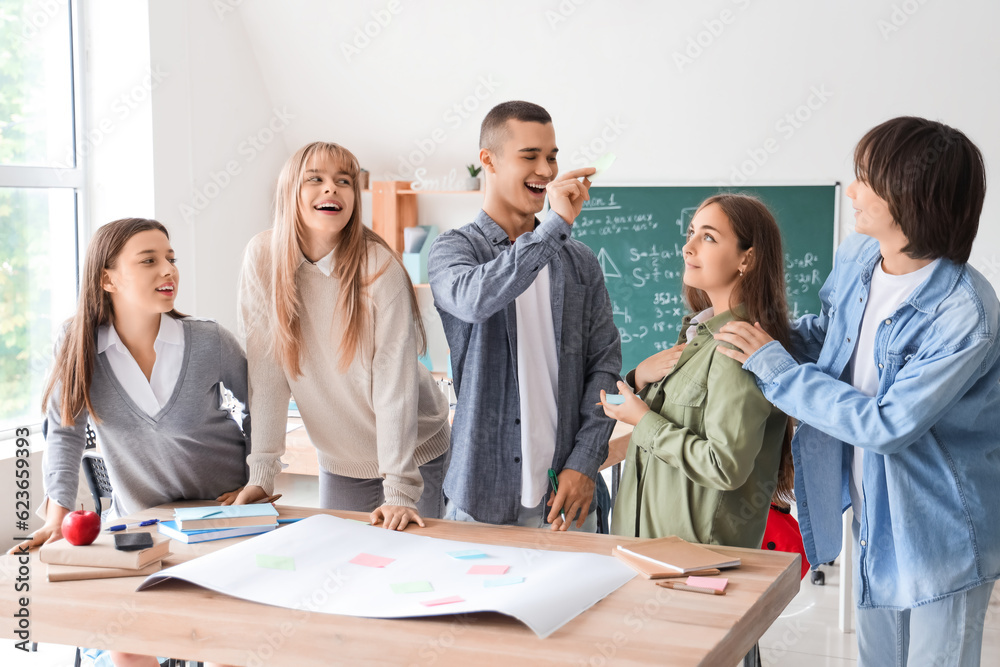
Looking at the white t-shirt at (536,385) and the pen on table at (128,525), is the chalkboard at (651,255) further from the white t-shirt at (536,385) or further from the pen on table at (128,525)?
the pen on table at (128,525)

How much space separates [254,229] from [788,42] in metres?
3.19

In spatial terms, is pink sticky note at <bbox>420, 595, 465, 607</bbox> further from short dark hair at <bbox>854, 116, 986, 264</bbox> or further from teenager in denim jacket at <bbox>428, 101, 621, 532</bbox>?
short dark hair at <bbox>854, 116, 986, 264</bbox>

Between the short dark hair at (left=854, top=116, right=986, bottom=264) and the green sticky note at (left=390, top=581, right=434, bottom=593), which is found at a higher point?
the short dark hair at (left=854, top=116, right=986, bottom=264)

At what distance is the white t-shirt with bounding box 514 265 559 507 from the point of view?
182cm

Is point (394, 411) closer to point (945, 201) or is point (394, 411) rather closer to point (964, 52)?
point (945, 201)

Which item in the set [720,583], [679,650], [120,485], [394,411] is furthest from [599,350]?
[120,485]

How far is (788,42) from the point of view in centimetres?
436

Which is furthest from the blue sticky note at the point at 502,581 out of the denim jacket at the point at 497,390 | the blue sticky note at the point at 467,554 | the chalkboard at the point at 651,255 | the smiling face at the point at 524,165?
the chalkboard at the point at 651,255

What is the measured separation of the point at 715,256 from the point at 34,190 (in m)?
3.66

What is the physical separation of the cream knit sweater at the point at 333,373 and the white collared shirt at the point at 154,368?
0.51ft

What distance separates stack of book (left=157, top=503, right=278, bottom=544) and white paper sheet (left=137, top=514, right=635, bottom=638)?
0.07 metres

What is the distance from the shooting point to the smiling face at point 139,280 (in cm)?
185

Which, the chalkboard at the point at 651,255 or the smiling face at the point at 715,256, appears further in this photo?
the chalkboard at the point at 651,255

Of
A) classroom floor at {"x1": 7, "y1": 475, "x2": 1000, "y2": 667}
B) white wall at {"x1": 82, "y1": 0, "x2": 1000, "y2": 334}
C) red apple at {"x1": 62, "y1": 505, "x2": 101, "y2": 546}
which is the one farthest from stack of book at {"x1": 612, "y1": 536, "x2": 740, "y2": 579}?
white wall at {"x1": 82, "y1": 0, "x2": 1000, "y2": 334}
